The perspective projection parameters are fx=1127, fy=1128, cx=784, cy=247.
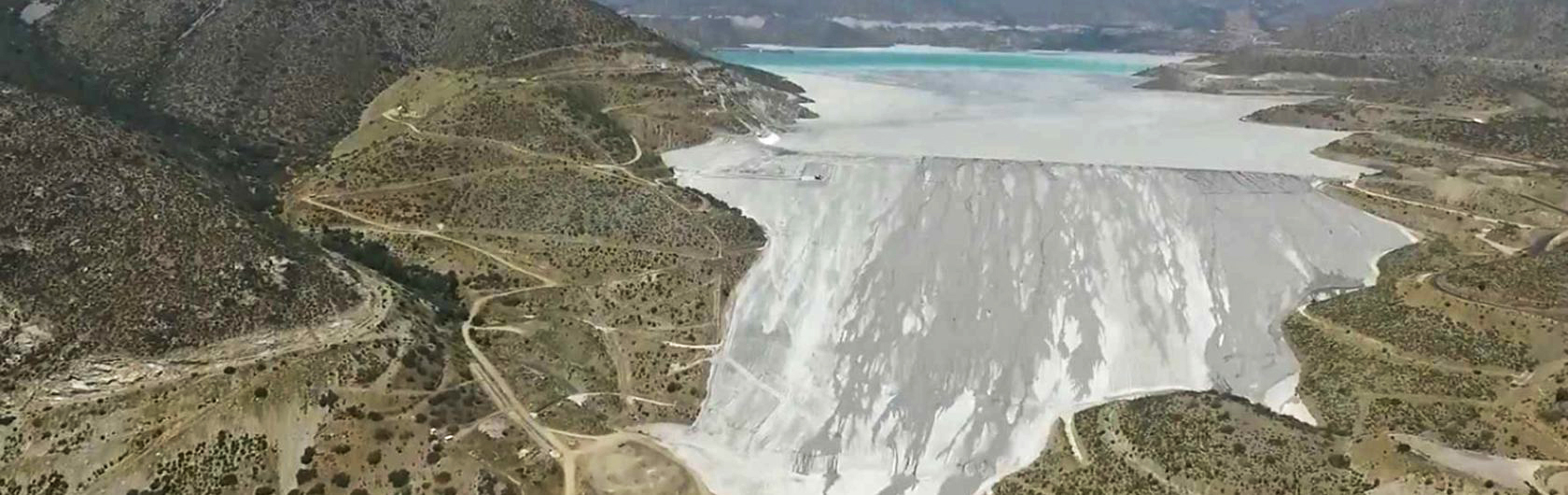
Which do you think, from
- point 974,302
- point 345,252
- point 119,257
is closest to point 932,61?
point 974,302

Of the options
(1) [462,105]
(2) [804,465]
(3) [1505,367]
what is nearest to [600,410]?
(2) [804,465]

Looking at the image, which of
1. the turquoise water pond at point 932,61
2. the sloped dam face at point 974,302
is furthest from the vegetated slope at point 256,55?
the turquoise water pond at point 932,61

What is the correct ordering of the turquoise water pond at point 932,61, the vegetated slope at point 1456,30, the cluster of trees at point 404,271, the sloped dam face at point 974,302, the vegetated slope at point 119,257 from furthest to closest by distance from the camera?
the turquoise water pond at point 932,61, the vegetated slope at point 1456,30, the cluster of trees at point 404,271, the sloped dam face at point 974,302, the vegetated slope at point 119,257

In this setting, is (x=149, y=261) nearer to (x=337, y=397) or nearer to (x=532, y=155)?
(x=337, y=397)

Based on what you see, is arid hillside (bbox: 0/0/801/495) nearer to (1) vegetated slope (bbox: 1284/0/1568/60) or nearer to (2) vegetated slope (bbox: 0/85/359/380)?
(2) vegetated slope (bbox: 0/85/359/380)

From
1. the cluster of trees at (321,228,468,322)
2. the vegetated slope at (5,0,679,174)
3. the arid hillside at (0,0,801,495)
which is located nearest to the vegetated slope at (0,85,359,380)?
the arid hillside at (0,0,801,495)

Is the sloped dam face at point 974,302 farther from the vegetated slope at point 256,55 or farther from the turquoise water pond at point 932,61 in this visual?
the turquoise water pond at point 932,61

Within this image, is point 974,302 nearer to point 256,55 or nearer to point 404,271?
point 404,271
